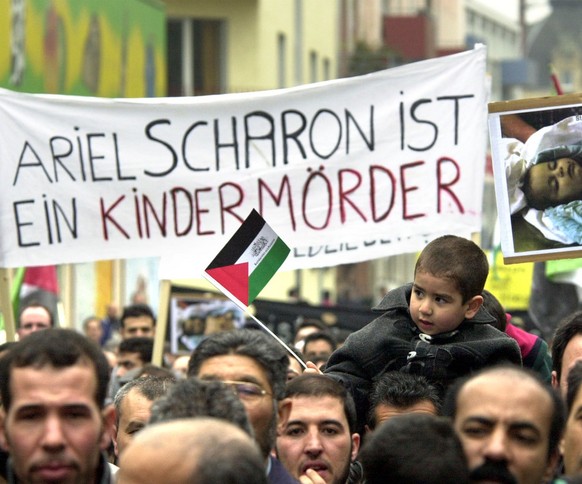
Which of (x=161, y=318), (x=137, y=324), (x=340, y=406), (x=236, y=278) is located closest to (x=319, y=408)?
(x=340, y=406)

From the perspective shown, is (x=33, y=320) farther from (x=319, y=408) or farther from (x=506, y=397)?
(x=506, y=397)

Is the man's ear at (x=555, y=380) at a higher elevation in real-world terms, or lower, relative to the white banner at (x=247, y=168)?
lower

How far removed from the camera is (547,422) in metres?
4.70

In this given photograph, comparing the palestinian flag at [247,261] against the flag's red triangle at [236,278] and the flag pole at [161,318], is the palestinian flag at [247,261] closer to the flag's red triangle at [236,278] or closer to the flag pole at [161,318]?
the flag's red triangle at [236,278]

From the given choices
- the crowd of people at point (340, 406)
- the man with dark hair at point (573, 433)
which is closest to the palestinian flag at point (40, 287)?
the crowd of people at point (340, 406)

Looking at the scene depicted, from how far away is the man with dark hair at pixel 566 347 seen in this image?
6.62 m

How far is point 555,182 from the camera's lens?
8.12 meters

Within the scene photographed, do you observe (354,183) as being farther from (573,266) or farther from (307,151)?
(573,266)

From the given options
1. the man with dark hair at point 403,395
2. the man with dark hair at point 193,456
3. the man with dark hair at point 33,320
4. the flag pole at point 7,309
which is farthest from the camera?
the man with dark hair at point 33,320

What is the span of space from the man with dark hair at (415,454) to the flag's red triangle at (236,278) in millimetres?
2821

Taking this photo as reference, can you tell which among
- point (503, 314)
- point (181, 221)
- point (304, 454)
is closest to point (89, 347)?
point (304, 454)

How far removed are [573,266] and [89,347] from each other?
19.7 feet

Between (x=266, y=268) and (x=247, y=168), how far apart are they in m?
2.52

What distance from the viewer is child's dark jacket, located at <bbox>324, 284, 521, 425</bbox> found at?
6.31 m
